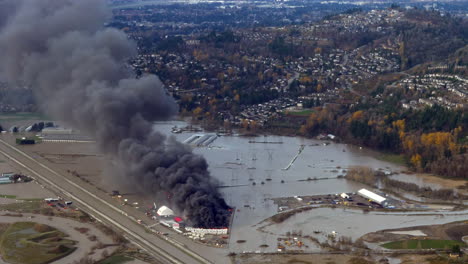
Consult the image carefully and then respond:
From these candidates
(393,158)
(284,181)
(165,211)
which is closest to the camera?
(165,211)

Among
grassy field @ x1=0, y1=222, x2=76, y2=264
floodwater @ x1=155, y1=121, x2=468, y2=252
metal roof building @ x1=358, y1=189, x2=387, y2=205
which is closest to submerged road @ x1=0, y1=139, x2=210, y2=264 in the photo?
floodwater @ x1=155, y1=121, x2=468, y2=252

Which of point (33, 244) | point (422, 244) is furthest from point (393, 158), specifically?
point (33, 244)

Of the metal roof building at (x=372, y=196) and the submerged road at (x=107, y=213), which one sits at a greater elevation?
the submerged road at (x=107, y=213)

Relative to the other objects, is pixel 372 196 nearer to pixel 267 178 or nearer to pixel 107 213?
pixel 267 178

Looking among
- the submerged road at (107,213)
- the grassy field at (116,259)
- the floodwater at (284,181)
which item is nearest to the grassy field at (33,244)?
the grassy field at (116,259)

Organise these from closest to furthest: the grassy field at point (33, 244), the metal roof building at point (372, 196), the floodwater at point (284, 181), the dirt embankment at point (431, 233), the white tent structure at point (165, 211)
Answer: the grassy field at point (33, 244)
the dirt embankment at point (431, 233)
the floodwater at point (284, 181)
the white tent structure at point (165, 211)
the metal roof building at point (372, 196)

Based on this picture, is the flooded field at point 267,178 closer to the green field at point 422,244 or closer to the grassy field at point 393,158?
the grassy field at point 393,158

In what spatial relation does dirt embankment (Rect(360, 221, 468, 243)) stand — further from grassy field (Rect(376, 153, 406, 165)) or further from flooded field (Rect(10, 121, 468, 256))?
grassy field (Rect(376, 153, 406, 165))
